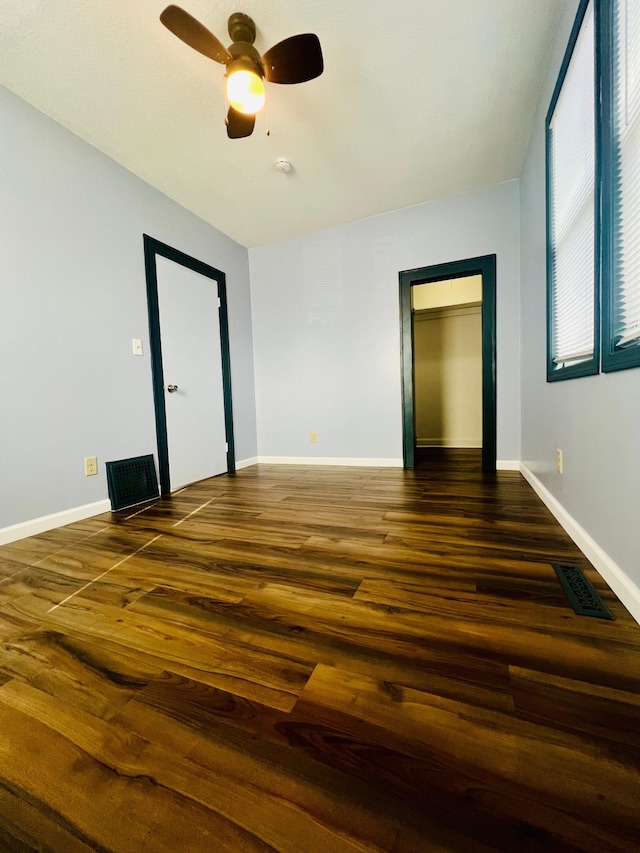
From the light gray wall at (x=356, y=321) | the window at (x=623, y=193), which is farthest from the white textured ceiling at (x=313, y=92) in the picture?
the window at (x=623, y=193)

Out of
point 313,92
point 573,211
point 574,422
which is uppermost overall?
point 313,92

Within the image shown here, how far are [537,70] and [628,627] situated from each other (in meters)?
2.79

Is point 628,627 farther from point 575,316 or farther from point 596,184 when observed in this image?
point 596,184

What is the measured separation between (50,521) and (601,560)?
9.16 feet

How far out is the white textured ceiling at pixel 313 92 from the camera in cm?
156

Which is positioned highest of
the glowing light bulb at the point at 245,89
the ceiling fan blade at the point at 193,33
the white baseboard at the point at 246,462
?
the ceiling fan blade at the point at 193,33

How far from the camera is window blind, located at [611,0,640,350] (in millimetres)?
997

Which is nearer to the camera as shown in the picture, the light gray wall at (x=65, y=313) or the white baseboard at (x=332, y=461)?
the light gray wall at (x=65, y=313)

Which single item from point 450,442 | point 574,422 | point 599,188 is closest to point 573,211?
point 599,188

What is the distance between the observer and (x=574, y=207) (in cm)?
152

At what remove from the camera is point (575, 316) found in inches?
61.7

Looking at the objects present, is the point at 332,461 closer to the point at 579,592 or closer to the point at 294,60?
the point at 579,592

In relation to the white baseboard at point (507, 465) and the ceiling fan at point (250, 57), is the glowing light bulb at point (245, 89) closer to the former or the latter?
the ceiling fan at point (250, 57)

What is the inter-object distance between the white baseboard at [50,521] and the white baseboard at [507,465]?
3.27 metres
